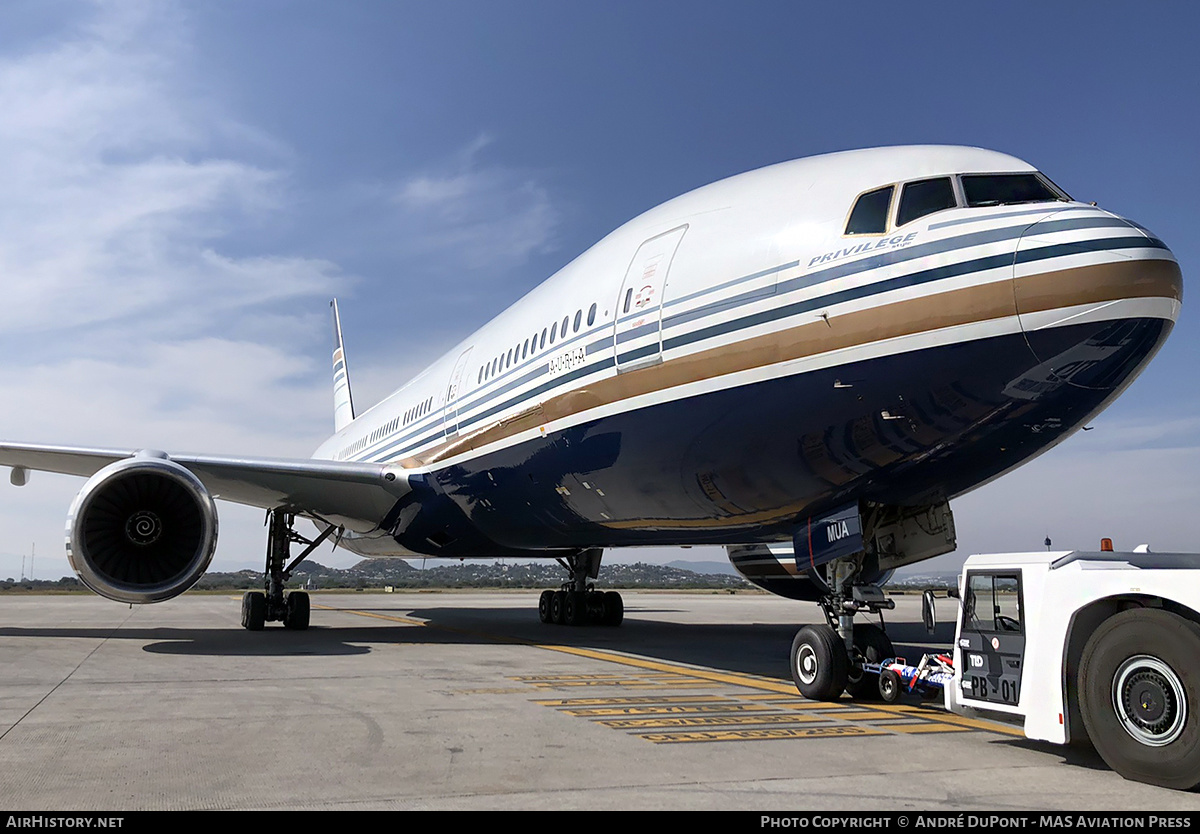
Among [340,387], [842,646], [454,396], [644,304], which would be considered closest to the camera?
[842,646]

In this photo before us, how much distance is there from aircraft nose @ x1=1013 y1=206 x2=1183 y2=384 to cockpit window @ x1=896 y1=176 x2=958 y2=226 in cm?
83

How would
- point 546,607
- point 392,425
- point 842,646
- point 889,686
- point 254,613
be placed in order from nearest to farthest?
point 889,686, point 842,646, point 254,613, point 392,425, point 546,607

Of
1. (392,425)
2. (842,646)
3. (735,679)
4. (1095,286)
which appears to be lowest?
(735,679)

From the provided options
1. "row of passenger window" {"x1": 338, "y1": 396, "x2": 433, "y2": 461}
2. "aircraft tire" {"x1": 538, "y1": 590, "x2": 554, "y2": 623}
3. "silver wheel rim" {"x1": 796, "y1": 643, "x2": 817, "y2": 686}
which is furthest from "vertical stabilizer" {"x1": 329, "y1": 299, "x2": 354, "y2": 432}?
"silver wheel rim" {"x1": 796, "y1": 643, "x2": 817, "y2": 686}

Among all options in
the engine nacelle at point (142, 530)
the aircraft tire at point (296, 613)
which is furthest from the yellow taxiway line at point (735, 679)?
the engine nacelle at point (142, 530)

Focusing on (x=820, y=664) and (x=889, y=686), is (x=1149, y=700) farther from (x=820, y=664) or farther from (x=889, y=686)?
(x=820, y=664)

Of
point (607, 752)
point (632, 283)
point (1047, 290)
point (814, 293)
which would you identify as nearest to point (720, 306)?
point (814, 293)

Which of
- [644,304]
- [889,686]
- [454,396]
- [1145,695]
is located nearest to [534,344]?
[644,304]

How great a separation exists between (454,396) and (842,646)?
7715mm

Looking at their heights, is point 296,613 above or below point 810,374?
below

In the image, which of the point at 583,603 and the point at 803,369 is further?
the point at 583,603

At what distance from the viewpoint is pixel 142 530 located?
1127 centimetres

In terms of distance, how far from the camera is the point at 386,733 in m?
5.83

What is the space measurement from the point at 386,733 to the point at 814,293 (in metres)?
4.17
